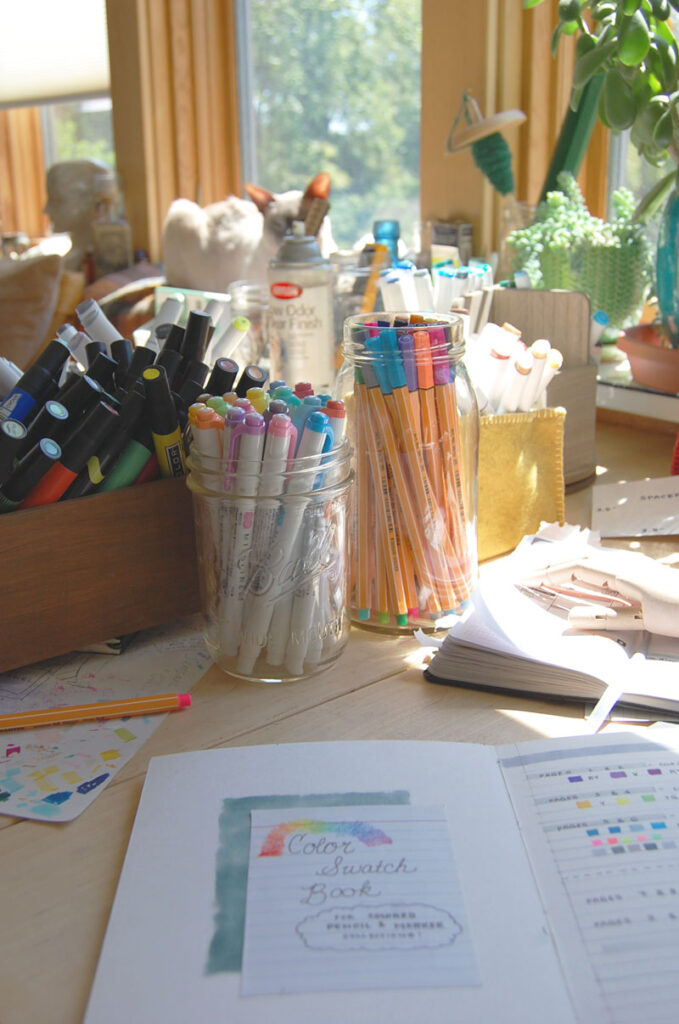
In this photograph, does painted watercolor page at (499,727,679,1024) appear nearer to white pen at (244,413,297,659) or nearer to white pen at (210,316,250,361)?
white pen at (244,413,297,659)

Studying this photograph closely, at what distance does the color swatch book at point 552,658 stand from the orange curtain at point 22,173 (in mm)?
4333

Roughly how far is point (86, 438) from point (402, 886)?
394 millimetres

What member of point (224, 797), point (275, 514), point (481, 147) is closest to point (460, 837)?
point (224, 797)

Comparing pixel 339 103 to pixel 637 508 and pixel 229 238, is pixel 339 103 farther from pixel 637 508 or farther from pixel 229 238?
pixel 637 508

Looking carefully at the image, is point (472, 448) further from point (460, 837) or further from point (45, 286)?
point (45, 286)

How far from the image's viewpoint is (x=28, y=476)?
2.19 ft

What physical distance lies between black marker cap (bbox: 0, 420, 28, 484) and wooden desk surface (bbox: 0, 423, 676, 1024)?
8.1 inches

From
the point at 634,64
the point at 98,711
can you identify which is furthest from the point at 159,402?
the point at 634,64

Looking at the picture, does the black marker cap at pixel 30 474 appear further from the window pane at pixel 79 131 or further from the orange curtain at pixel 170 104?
the window pane at pixel 79 131

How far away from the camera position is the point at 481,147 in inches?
64.2

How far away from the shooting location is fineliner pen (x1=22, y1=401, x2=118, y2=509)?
68 centimetres

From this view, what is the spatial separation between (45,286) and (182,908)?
72.4 inches

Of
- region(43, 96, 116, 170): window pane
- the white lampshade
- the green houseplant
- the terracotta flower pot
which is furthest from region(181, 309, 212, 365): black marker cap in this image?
region(43, 96, 116, 170): window pane

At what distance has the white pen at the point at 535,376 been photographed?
2.96 feet
